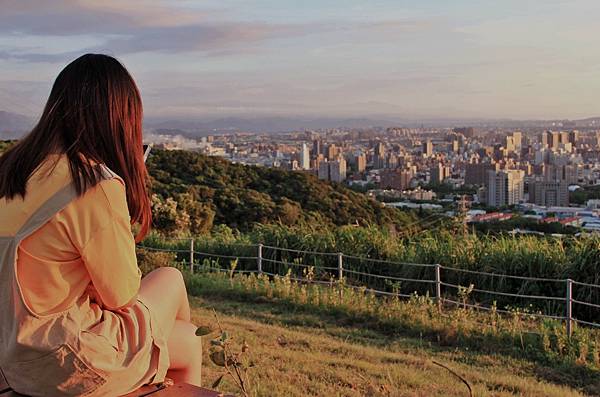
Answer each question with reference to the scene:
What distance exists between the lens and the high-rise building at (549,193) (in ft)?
87.1

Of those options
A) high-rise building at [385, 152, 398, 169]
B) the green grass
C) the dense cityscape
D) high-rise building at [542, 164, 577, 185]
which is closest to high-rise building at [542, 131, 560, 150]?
the dense cityscape

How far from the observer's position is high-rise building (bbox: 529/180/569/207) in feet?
87.1

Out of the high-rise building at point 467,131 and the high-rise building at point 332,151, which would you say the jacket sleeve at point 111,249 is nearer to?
the high-rise building at point 332,151

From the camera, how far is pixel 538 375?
5520 millimetres

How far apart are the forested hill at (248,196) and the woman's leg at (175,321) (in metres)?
12.6

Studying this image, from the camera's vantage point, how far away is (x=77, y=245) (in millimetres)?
1926

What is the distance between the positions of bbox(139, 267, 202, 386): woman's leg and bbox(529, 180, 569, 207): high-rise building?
25.1 metres

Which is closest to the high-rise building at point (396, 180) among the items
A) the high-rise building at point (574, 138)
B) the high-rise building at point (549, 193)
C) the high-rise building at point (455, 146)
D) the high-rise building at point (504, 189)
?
the high-rise building at point (504, 189)

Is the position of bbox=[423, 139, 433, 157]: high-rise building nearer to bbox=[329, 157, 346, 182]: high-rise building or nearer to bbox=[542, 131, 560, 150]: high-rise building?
bbox=[542, 131, 560, 150]: high-rise building

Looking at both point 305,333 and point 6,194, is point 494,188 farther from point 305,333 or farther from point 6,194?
point 6,194

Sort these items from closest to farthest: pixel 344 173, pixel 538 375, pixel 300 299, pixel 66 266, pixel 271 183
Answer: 1. pixel 66 266
2. pixel 538 375
3. pixel 300 299
4. pixel 271 183
5. pixel 344 173

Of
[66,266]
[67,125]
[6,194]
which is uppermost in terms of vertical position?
[67,125]

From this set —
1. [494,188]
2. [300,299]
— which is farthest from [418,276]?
[494,188]

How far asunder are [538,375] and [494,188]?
890 inches
